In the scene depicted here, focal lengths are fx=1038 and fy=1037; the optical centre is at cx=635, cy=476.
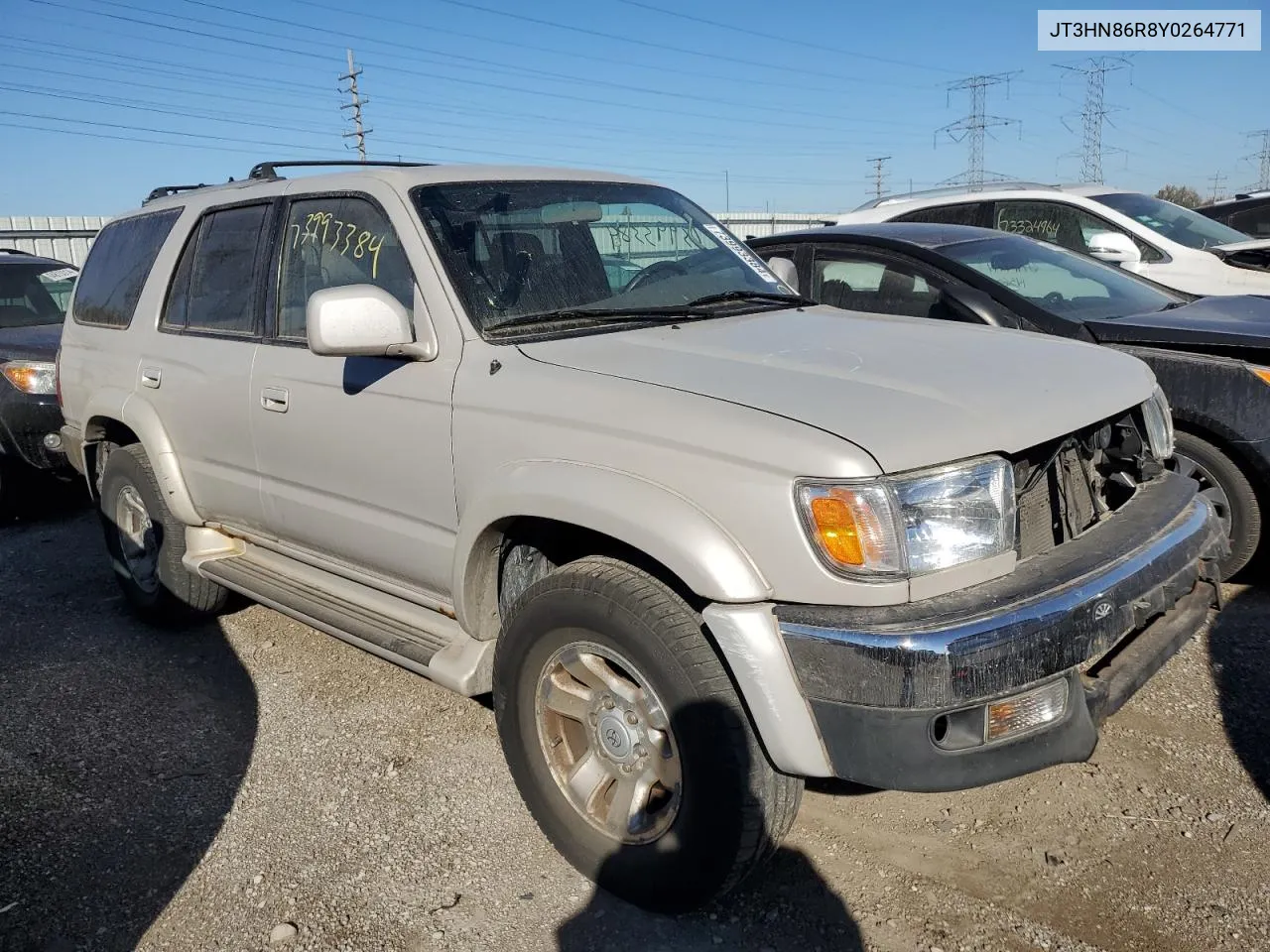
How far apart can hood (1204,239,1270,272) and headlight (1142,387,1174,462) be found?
15.9 ft

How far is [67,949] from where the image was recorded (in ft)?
8.87

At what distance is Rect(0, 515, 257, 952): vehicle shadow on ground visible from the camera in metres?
2.90

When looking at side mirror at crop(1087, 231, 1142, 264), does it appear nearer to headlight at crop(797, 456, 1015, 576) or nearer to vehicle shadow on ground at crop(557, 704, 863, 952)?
headlight at crop(797, 456, 1015, 576)

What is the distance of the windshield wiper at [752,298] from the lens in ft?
11.8

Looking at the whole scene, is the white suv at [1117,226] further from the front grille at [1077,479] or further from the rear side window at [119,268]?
the rear side window at [119,268]

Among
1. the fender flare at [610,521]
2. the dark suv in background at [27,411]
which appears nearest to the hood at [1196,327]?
the fender flare at [610,521]

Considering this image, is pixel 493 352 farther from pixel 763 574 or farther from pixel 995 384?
pixel 995 384

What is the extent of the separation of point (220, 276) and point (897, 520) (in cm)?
309

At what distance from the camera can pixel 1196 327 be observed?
464 cm

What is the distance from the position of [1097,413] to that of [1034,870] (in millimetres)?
1256

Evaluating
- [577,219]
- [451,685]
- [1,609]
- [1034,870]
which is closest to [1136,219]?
[577,219]

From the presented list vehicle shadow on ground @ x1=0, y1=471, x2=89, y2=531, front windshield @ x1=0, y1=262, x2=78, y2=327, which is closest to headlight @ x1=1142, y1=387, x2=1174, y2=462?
vehicle shadow on ground @ x1=0, y1=471, x2=89, y2=531

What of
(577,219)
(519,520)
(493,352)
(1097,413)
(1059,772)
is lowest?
(1059,772)

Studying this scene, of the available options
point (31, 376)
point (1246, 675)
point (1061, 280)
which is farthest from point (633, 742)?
point (31, 376)
